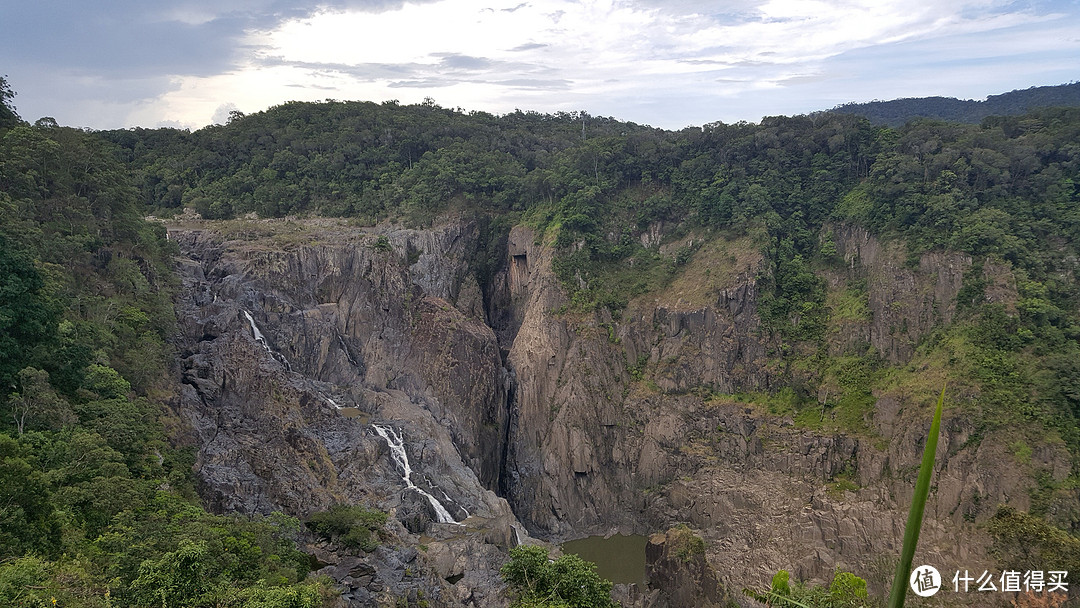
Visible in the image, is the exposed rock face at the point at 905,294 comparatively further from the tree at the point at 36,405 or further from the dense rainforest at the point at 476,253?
the tree at the point at 36,405

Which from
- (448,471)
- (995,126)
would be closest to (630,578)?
(448,471)

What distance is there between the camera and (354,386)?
1423 inches

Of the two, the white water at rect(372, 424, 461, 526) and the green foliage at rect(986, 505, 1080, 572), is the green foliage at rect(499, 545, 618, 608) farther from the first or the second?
the green foliage at rect(986, 505, 1080, 572)

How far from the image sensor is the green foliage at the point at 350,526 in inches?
922

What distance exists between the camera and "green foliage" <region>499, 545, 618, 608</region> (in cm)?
1978

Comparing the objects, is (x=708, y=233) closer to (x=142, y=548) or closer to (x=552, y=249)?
(x=552, y=249)

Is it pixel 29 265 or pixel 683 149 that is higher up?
pixel 683 149

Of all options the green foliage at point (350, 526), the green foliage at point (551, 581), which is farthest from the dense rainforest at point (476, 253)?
the green foliage at point (551, 581)

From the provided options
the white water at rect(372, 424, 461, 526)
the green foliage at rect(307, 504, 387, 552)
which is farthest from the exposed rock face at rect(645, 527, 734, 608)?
the green foliage at rect(307, 504, 387, 552)

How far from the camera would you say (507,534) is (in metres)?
28.7

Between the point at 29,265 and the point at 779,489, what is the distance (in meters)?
31.5

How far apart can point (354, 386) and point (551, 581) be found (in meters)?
19.4

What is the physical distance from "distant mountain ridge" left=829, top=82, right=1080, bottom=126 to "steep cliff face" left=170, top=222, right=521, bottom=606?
46835mm

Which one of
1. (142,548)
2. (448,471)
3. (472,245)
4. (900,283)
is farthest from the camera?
(472,245)
